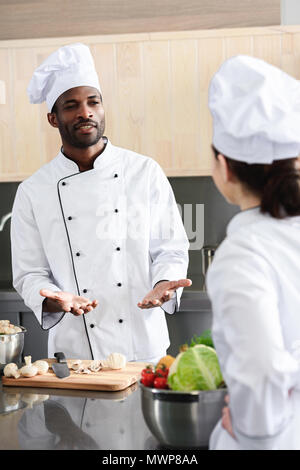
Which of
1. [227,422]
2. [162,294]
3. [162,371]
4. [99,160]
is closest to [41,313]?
[162,294]

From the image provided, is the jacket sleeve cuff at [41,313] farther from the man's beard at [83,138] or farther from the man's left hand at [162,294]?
the man's beard at [83,138]

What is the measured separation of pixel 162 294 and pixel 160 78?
1808 millimetres

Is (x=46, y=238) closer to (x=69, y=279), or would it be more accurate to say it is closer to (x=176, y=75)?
(x=69, y=279)

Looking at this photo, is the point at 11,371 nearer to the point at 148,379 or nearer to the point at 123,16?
the point at 148,379

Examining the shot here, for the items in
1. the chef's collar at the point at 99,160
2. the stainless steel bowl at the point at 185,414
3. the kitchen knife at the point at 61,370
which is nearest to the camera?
the stainless steel bowl at the point at 185,414

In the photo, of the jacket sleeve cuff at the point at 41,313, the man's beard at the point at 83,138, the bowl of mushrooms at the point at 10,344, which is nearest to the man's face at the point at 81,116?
the man's beard at the point at 83,138

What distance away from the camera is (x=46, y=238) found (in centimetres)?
210

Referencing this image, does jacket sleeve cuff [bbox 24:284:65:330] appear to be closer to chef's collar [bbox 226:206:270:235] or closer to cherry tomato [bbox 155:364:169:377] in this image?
cherry tomato [bbox 155:364:169:377]

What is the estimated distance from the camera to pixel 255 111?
36.2 inches

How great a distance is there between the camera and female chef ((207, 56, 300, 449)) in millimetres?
850

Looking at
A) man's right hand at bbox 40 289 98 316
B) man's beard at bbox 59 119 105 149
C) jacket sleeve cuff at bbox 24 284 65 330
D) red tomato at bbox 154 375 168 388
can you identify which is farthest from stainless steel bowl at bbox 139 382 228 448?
man's beard at bbox 59 119 105 149

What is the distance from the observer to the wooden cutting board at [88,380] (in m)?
1.50

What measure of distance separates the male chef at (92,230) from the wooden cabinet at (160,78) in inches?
44.2

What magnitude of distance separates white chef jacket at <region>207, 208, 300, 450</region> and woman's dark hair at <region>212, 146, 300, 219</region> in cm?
2
